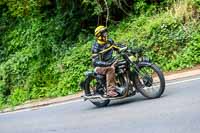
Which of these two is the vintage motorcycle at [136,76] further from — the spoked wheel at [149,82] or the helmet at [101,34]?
the helmet at [101,34]

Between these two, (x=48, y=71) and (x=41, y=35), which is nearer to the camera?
(x=48, y=71)

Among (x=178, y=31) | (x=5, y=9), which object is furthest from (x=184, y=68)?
(x=5, y=9)

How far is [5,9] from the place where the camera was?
23703 millimetres

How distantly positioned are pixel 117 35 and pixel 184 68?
383 cm

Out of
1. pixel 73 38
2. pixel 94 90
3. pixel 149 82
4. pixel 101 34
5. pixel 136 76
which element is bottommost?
pixel 94 90

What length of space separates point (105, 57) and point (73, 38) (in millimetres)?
8130

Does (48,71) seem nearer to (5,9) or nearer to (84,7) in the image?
(84,7)

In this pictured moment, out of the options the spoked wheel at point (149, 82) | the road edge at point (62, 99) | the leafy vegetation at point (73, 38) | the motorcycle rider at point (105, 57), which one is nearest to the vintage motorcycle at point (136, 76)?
the spoked wheel at point (149, 82)

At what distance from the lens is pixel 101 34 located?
1189 centimetres

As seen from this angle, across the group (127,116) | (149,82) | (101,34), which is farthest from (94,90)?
(127,116)

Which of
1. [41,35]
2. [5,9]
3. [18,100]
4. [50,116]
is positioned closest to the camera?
[50,116]

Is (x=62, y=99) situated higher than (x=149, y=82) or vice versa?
(x=149, y=82)

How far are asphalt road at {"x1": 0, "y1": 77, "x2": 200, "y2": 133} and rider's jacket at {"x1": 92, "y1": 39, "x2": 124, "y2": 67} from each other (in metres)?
1.06

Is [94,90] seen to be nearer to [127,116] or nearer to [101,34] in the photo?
[101,34]
